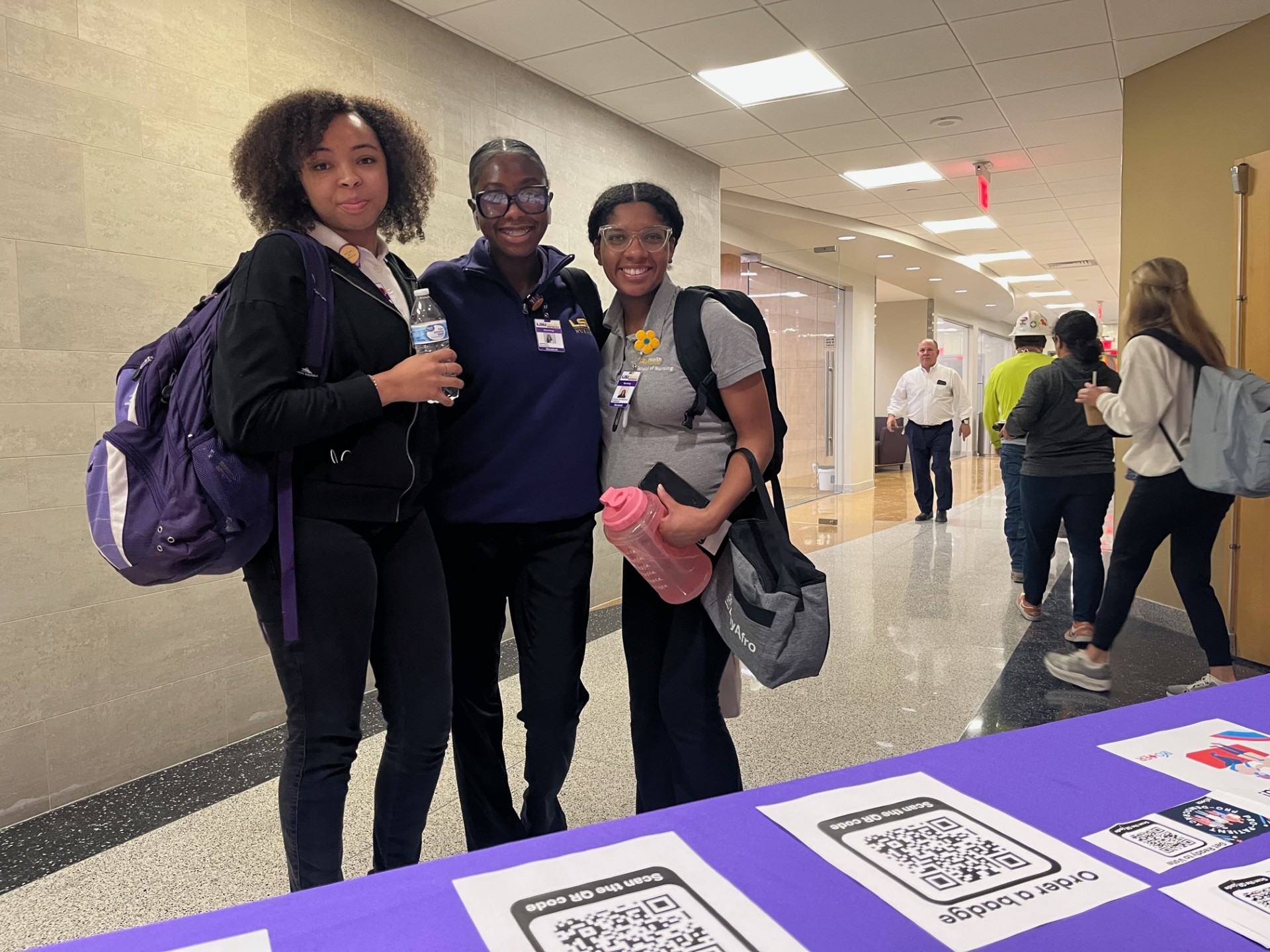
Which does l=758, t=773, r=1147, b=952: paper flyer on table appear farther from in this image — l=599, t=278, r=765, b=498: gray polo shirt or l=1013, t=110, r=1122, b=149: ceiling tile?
l=1013, t=110, r=1122, b=149: ceiling tile

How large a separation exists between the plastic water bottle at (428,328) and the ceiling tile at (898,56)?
3.71m

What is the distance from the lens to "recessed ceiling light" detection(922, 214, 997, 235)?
8906 mm

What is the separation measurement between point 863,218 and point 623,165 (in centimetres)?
424

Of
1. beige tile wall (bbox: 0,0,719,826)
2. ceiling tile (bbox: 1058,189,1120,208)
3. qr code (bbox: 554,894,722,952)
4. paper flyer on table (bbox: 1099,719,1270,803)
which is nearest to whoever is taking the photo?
qr code (bbox: 554,894,722,952)

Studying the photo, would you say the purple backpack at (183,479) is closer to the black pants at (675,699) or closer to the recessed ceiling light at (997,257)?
the black pants at (675,699)

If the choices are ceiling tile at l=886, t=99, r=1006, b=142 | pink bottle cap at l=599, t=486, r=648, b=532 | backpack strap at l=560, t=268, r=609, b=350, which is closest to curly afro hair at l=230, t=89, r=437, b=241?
backpack strap at l=560, t=268, r=609, b=350

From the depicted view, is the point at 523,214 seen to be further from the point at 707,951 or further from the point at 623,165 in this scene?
the point at 623,165

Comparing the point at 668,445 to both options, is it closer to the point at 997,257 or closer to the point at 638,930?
the point at 638,930

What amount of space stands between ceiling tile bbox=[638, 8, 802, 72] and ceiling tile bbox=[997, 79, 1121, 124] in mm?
1697

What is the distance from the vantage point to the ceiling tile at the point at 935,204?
7.93m

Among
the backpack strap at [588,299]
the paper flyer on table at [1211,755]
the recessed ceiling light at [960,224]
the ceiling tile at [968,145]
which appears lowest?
the paper flyer on table at [1211,755]

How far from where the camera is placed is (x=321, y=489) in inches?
58.5

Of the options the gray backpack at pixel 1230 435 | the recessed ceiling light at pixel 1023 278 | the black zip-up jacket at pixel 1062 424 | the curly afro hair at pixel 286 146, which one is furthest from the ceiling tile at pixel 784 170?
the recessed ceiling light at pixel 1023 278

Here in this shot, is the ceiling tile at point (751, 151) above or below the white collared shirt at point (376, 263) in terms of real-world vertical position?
above
